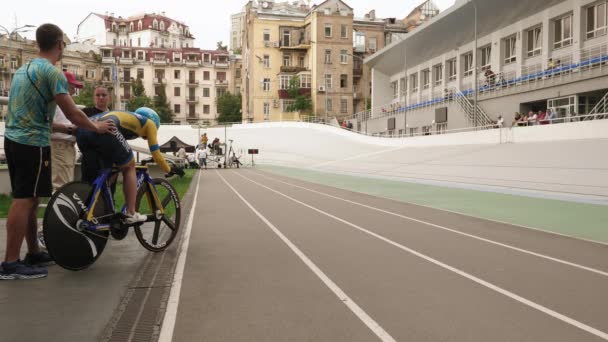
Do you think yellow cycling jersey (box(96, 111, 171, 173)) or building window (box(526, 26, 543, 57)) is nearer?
yellow cycling jersey (box(96, 111, 171, 173))

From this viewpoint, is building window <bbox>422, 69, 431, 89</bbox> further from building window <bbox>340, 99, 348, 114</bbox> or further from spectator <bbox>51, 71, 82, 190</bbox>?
spectator <bbox>51, 71, 82, 190</bbox>

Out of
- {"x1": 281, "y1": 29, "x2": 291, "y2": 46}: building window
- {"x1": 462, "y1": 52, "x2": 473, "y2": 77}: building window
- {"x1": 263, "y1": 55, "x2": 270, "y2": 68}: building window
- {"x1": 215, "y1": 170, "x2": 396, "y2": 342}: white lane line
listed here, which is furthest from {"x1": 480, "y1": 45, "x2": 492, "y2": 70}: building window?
{"x1": 263, "y1": 55, "x2": 270, "y2": 68}: building window

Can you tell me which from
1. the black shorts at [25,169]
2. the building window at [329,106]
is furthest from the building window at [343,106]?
the black shorts at [25,169]

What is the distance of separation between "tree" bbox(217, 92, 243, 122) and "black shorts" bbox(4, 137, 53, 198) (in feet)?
319

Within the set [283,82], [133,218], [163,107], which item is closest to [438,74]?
[283,82]

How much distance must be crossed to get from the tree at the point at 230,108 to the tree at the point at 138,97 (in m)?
12.4

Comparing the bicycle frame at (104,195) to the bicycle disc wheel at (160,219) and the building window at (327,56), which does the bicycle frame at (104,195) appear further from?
the building window at (327,56)

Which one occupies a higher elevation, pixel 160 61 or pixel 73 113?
pixel 160 61

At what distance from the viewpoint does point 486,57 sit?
45781mm

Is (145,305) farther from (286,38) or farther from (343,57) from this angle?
(286,38)

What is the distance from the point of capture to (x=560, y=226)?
33.3 feet

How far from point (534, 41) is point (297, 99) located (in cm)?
4267

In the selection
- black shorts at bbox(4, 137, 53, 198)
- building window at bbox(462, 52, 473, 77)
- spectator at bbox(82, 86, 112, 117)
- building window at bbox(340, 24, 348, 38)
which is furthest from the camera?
building window at bbox(340, 24, 348, 38)

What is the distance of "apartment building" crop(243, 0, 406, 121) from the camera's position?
78625 mm
